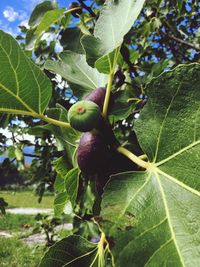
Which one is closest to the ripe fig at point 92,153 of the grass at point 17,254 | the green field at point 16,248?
the green field at point 16,248

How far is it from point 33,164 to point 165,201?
115 inches

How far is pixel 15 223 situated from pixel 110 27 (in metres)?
11.4

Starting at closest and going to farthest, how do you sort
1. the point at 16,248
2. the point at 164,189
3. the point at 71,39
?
the point at 164,189, the point at 71,39, the point at 16,248

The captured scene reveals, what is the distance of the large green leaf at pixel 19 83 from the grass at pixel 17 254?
5316mm

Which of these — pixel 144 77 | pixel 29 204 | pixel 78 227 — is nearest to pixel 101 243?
pixel 144 77

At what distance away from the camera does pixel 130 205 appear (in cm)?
66

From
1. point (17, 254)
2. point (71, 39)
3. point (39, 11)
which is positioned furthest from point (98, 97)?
point (17, 254)

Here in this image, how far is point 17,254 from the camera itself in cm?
744

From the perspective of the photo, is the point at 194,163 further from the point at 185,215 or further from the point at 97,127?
the point at 97,127

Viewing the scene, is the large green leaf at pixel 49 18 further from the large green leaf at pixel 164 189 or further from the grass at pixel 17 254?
the grass at pixel 17 254

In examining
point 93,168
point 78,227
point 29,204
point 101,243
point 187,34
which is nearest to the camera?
point 93,168

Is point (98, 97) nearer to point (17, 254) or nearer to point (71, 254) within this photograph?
point (71, 254)

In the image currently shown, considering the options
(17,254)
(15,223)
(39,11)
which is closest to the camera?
(39,11)

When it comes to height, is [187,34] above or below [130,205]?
above
